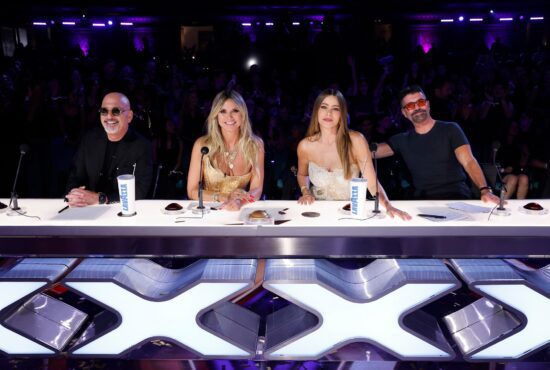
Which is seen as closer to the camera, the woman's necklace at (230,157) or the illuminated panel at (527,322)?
the illuminated panel at (527,322)

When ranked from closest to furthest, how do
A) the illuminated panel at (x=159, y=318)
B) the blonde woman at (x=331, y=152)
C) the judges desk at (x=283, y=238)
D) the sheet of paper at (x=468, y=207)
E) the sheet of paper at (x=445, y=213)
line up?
the judges desk at (x=283, y=238), the illuminated panel at (x=159, y=318), the sheet of paper at (x=445, y=213), the sheet of paper at (x=468, y=207), the blonde woman at (x=331, y=152)

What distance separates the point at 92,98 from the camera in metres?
6.77

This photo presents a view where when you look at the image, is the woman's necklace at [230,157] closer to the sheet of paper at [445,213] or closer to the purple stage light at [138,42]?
the sheet of paper at [445,213]

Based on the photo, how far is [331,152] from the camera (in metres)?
3.59

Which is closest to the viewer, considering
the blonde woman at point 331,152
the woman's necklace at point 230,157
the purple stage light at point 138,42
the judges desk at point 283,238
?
the judges desk at point 283,238

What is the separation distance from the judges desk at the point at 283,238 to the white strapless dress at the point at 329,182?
123cm

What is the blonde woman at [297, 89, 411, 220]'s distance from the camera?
3.37 m

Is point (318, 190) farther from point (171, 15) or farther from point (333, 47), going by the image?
point (171, 15)

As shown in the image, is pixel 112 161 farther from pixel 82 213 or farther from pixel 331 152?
pixel 331 152

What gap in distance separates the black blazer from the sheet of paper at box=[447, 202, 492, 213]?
209 centimetres

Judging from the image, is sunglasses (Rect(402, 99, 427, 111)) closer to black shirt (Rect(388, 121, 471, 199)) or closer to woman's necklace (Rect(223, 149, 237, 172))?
black shirt (Rect(388, 121, 471, 199))

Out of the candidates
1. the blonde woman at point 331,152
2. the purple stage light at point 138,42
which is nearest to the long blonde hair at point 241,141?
the blonde woman at point 331,152

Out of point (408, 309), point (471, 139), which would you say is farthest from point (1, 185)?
point (471, 139)

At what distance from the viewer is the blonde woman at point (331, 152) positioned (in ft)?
11.1
